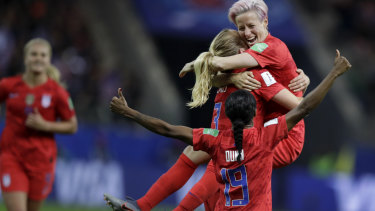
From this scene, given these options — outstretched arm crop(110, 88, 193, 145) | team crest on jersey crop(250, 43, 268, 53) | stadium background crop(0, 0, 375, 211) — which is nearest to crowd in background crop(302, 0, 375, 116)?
stadium background crop(0, 0, 375, 211)

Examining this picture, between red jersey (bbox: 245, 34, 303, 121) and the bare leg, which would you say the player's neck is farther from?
red jersey (bbox: 245, 34, 303, 121)

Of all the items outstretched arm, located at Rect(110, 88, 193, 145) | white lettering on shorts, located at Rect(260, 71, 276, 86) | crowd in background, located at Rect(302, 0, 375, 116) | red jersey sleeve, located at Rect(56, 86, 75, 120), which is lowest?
outstretched arm, located at Rect(110, 88, 193, 145)

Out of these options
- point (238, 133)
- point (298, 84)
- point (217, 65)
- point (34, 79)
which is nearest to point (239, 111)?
point (238, 133)

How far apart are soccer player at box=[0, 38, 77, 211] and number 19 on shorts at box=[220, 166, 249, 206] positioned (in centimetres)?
279

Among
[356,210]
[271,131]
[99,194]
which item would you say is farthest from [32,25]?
[271,131]

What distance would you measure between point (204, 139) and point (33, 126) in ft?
9.03

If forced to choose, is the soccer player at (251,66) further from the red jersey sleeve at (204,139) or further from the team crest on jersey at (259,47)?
the red jersey sleeve at (204,139)

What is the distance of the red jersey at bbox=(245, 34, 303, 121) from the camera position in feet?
21.3

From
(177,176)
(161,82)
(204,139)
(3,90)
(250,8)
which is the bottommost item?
(177,176)

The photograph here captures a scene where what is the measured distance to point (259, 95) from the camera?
6.56 m

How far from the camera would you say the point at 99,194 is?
14109mm

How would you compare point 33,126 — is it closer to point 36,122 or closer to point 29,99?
point 36,122

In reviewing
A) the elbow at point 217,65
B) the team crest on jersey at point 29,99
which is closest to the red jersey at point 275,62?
the elbow at point 217,65

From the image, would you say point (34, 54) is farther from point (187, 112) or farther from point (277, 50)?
point (187, 112)
